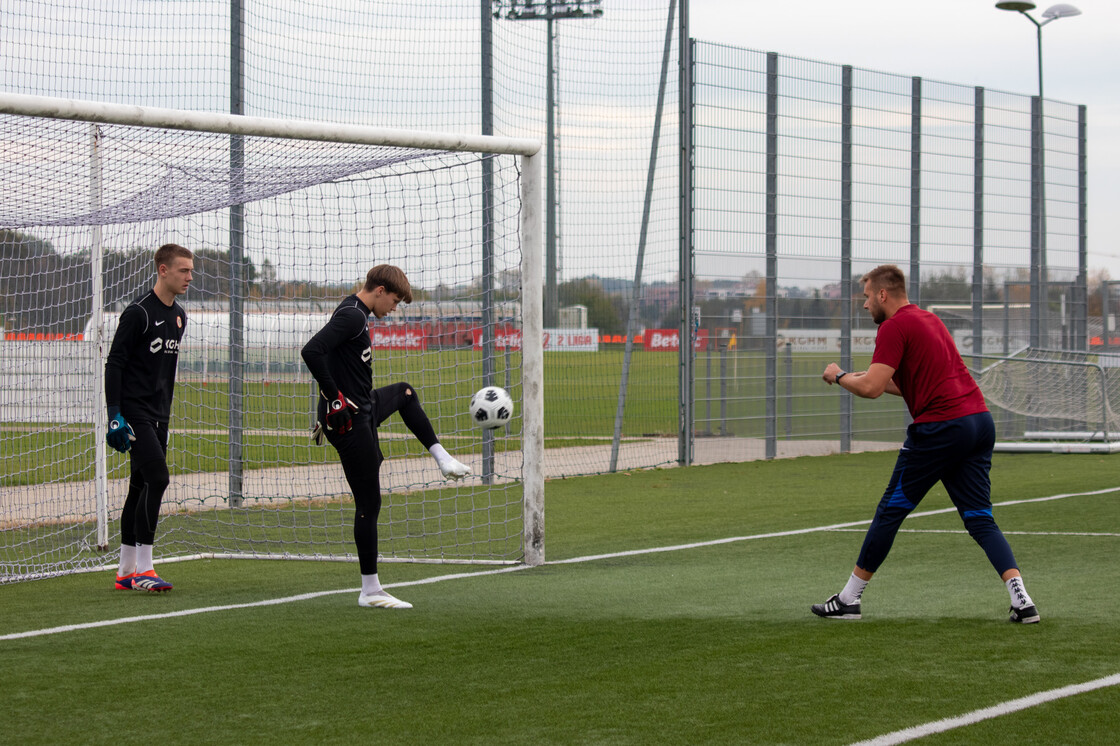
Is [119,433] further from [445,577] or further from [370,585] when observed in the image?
[445,577]

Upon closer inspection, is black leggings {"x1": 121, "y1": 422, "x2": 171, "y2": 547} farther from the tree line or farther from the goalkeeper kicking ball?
the tree line

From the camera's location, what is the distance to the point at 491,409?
25.7 ft

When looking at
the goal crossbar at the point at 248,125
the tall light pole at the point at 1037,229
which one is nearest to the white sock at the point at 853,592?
the goal crossbar at the point at 248,125

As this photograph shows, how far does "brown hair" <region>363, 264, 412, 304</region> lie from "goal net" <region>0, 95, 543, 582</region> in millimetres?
1104

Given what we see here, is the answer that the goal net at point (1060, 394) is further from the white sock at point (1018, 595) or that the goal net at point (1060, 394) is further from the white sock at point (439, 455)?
the white sock at point (439, 455)

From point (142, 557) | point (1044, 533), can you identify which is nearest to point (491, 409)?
point (142, 557)

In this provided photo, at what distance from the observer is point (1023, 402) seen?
16.9 meters

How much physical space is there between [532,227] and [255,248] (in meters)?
4.02

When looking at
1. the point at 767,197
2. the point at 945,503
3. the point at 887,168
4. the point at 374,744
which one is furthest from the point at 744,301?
the point at 374,744

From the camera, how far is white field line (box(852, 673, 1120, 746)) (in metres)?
4.23

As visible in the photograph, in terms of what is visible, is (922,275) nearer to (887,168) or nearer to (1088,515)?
(887,168)

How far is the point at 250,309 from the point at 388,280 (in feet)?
15.9

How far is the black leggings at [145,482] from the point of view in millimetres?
7285

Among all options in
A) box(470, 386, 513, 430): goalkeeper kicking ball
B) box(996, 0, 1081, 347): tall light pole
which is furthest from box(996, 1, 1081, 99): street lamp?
box(470, 386, 513, 430): goalkeeper kicking ball
